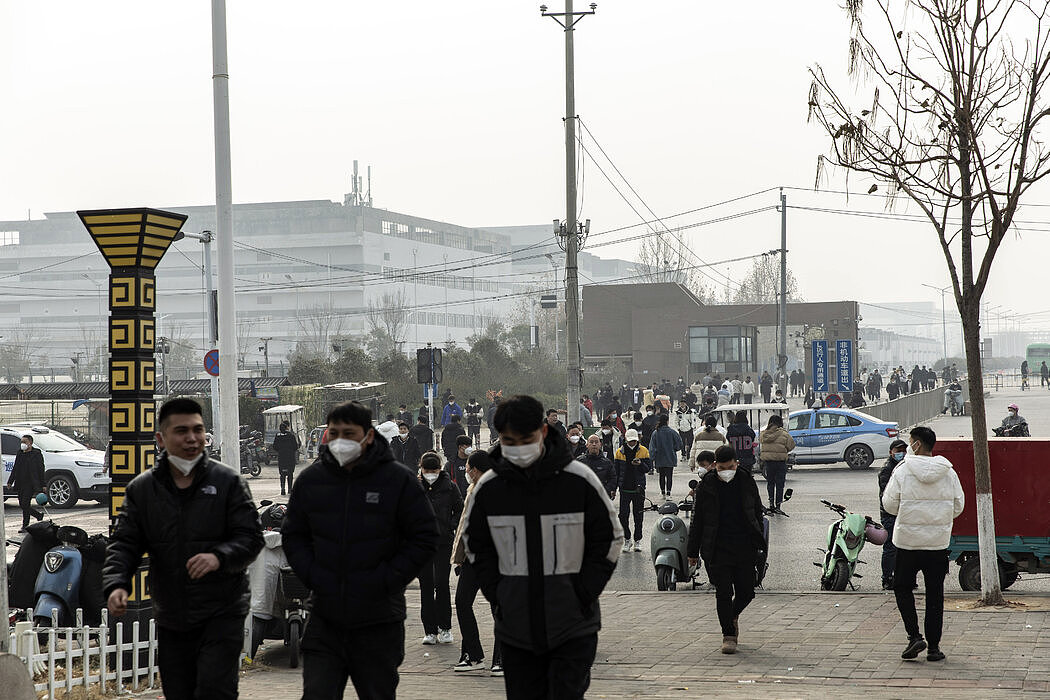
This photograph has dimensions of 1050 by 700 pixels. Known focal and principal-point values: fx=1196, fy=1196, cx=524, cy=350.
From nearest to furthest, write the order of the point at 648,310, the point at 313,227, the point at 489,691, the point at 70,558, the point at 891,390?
the point at 489,691
the point at 70,558
the point at 891,390
the point at 648,310
the point at 313,227

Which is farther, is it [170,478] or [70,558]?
[70,558]

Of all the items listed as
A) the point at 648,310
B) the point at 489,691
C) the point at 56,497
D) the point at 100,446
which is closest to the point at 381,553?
the point at 489,691

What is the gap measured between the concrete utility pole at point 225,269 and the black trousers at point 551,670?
19.7 feet

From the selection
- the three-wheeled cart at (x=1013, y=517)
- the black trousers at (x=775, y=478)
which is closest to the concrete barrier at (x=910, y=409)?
the black trousers at (x=775, y=478)

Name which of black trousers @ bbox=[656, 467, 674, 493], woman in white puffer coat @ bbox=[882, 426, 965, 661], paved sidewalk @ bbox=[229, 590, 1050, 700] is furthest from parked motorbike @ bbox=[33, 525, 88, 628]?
black trousers @ bbox=[656, 467, 674, 493]

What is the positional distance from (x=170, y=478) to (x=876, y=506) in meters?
16.9

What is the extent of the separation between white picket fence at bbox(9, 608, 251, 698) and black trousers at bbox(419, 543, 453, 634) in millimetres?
2251

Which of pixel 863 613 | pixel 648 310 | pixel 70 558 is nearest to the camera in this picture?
pixel 70 558

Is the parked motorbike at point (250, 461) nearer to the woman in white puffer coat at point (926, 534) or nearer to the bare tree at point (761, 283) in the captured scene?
the woman in white puffer coat at point (926, 534)

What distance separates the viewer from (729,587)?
9016mm

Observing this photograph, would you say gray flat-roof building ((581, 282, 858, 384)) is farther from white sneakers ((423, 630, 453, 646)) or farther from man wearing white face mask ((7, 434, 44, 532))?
white sneakers ((423, 630, 453, 646))

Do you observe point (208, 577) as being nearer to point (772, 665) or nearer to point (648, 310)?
point (772, 665)

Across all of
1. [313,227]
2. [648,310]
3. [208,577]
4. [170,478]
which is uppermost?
[313,227]

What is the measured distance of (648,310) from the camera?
76812 millimetres
